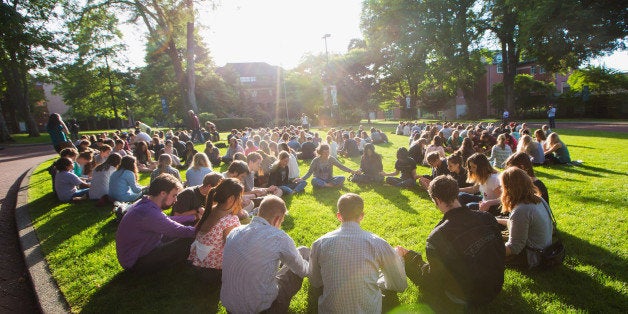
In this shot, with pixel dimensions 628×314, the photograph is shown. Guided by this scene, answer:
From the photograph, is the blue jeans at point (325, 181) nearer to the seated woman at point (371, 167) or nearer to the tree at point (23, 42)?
the seated woman at point (371, 167)

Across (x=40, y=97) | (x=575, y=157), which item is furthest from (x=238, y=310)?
(x=40, y=97)

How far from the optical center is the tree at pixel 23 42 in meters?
24.7

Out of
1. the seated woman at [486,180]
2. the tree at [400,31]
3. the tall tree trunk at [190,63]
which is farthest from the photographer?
the tree at [400,31]

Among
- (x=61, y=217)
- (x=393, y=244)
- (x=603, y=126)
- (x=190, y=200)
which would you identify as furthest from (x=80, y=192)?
(x=603, y=126)

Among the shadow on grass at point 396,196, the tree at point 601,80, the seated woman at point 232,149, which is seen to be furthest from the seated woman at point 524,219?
the tree at point 601,80

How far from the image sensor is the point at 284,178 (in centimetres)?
837

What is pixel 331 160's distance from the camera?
892 cm

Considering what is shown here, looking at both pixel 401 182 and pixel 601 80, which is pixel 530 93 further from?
pixel 401 182

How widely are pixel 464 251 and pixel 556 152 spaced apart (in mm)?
9961

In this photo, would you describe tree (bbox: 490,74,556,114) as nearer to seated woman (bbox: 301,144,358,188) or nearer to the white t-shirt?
seated woman (bbox: 301,144,358,188)

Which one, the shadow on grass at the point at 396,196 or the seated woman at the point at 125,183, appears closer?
the shadow on grass at the point at 396,196

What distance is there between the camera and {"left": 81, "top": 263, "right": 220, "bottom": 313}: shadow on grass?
375cm

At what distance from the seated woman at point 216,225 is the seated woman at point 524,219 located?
3.21 metres

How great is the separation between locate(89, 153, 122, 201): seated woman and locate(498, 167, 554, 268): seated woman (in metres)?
8.16
